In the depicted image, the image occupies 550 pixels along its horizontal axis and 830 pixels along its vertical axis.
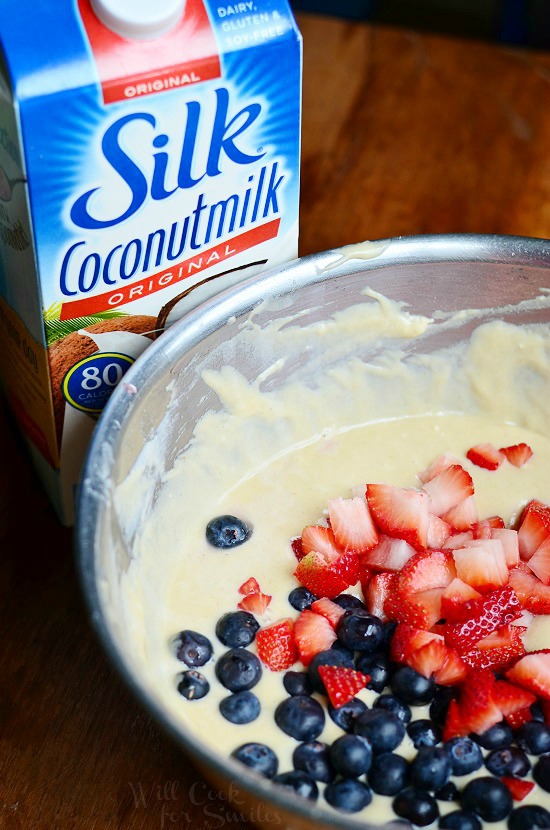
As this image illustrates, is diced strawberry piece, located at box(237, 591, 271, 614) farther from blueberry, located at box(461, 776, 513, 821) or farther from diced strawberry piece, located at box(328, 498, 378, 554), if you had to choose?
blueberry, located at box(461, 776, 513, 821)

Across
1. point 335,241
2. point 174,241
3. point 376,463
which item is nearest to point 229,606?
point 376,463

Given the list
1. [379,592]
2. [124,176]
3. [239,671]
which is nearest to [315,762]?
[239,671]

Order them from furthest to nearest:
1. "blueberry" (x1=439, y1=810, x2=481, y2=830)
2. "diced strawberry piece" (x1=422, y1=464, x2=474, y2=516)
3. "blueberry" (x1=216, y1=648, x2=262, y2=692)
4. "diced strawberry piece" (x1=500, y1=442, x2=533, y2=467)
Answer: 1. "diced strawberry piece" (x1=500, y1=442, x2=533, y2=467)
2. "diced strawberry piece" (x1=422, y1=464, x2=474, y2=516)
3. "blueberry" (x1=216, y1=648, x2=262, y2=692)
4. "blueberry" (x1=439, y1=810, x2=481, y2=830)

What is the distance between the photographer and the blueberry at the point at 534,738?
43.5 inches

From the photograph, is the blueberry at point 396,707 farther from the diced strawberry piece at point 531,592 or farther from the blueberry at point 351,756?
the diced strawberry piece at point 531,592

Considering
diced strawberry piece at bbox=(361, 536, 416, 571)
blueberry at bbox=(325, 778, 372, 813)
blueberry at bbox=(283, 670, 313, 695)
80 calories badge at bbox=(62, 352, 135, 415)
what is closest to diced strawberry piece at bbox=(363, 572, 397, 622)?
diced strawberry piece at bbox=(361, 536, 416, 571)

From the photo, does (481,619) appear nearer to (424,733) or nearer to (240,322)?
(424,733)

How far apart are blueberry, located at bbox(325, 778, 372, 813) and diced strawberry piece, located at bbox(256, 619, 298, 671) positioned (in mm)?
168

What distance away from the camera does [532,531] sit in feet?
4.34

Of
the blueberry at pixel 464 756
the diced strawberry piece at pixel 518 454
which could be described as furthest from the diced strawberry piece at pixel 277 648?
the diced strawberry piece at pixel 518 454

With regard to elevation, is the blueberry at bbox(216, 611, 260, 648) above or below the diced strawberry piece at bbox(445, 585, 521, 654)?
below

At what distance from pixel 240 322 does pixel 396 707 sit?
20.4 inches

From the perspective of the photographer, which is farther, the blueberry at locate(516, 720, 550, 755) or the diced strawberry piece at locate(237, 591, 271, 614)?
the diced strawberry piece at locate(237, 591, 271, 614)

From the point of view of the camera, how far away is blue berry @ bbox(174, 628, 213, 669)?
1194 millimetres
